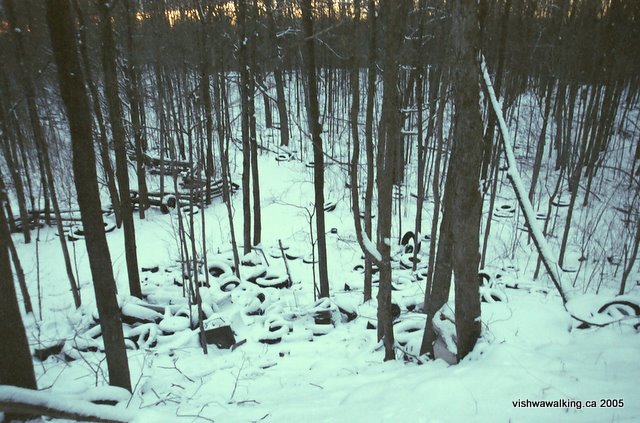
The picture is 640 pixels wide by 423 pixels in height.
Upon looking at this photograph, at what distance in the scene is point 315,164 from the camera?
9.38 m

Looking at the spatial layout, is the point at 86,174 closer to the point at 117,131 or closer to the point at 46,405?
the point at 46,405

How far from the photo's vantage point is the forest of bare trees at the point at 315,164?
13.2 ft

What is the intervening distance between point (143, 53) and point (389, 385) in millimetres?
19539

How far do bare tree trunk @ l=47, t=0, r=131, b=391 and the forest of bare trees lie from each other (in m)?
0.02

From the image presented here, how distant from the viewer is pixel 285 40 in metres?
26.1

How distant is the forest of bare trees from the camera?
402 cm

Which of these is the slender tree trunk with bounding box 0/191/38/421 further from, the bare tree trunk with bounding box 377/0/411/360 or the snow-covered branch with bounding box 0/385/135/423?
the bare tree trunk with bounding box 377/0/411/360

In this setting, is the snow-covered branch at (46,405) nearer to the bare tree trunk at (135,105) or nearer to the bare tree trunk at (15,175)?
the bare tree trunk at (15,175)

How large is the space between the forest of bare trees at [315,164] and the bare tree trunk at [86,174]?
2 cm

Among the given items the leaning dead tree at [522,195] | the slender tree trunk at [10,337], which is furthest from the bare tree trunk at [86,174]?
the leaning dead tree at [522,195]

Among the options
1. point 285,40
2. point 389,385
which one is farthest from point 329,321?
point 285,40

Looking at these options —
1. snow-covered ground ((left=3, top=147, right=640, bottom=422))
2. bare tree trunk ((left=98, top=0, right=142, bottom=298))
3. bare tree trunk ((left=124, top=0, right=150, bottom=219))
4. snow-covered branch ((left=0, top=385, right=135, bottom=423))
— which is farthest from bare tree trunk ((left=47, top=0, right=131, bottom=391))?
bare tree trunk ((left=124, top=0, right=150, bottom=219))

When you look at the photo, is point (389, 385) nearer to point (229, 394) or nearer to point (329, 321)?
point (229, 394)

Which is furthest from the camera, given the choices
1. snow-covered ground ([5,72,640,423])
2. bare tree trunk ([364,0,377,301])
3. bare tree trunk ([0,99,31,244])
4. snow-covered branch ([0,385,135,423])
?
bare tree trunk ([0,99,31,244])
